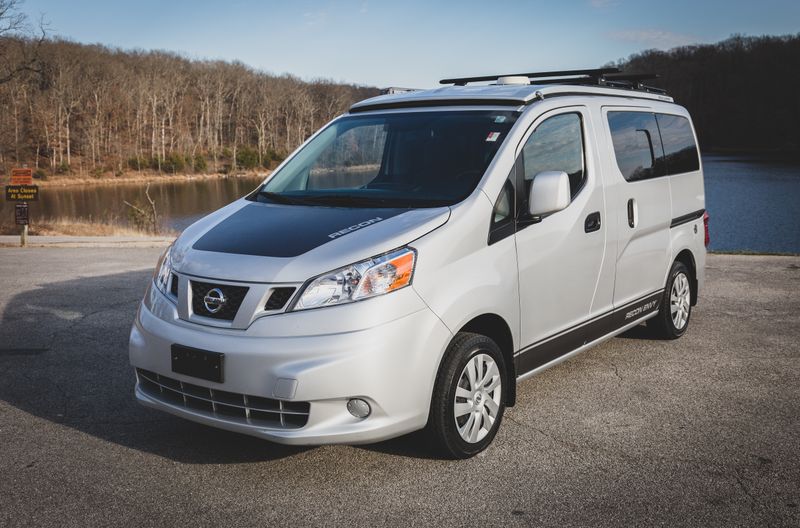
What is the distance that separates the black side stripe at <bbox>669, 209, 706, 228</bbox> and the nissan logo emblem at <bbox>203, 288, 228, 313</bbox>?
4264mm

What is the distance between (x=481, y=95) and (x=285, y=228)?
1712mm

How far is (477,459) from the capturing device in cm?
414

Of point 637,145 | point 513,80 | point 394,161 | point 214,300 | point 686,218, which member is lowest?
point 214,300

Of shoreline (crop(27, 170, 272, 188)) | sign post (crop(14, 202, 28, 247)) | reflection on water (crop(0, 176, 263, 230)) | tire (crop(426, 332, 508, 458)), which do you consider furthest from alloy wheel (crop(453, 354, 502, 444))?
shoreline (crop(27, 170, 272, 188))

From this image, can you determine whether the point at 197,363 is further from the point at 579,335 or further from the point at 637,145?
the point at 637,145

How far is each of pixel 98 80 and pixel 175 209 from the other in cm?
7239

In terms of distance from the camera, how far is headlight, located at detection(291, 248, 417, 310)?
11.8 ft

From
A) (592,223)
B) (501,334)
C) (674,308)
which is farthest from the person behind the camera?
(674,308)

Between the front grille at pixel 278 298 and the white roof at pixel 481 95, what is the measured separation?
6.63 ft

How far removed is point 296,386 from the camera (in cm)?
352

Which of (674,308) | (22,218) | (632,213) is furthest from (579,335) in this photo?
(22,218)

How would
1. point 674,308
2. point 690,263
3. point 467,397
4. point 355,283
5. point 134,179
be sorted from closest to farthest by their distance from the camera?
point 355,283, point 467,397, point 674,308, point 690,263, point 134,179

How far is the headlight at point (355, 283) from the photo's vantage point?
142 inches

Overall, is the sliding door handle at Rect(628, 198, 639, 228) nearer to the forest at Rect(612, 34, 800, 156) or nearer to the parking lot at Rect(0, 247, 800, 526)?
the parking lot at Rect(0, 247, 800, 526)
